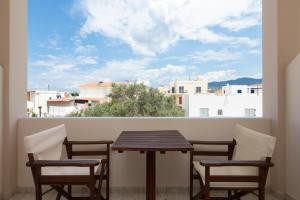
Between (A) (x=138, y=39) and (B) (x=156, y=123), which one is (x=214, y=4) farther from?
(B) (x=156, y=123)

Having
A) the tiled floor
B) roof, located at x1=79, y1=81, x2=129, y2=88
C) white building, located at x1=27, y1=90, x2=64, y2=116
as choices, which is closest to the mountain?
roof, located at x1=79, y1=81, x2=129, y2=88

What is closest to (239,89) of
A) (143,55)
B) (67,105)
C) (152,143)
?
(143,55)

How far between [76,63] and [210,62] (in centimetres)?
179

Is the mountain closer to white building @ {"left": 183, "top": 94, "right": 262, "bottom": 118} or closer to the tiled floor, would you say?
white building @ {"left": 183, "top": 94, "right": 262, "bottom": 118}

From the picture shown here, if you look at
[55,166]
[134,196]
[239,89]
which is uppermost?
[239,89]

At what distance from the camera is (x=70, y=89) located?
3.48 meters

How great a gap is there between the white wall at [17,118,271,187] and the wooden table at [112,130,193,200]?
50 centimetres

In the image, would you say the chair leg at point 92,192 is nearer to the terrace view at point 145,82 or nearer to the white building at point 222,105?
the terrace view at point 145,82

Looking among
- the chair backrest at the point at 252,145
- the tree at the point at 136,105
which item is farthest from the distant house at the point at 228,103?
the chair backrest at the point at 252,145

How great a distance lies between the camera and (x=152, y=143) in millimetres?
2248

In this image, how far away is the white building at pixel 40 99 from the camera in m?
3.39

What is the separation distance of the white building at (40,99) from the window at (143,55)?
1cm

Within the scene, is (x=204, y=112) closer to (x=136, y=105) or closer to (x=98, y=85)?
(x=136, y=105)
